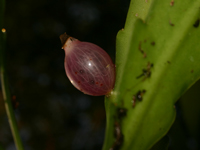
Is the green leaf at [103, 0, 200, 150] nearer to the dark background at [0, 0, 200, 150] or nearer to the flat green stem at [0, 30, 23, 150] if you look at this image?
the flat green stem at [0, 30, 23, 150]

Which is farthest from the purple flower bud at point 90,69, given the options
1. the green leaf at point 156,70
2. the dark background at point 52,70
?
the dark background at point 52,70

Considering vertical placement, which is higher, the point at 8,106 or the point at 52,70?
the point at 8,106

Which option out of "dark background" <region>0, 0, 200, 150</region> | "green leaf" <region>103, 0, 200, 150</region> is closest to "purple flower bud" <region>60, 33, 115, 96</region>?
"green leaf" <region>103, 0, 200, 150</region>

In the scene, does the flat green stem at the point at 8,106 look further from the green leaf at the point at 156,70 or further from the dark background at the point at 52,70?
the dark background at the point at 52,70

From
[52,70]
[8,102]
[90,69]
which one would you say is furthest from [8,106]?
[52,70]

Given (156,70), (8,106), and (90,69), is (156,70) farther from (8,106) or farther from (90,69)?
(8,106)
